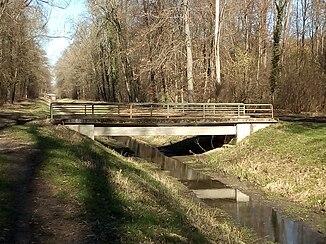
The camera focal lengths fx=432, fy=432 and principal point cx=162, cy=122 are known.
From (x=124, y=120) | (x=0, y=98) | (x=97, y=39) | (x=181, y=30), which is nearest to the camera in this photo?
(x=124, y=120)

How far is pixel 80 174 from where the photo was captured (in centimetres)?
1191

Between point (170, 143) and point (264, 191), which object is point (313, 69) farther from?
point (264, 191)

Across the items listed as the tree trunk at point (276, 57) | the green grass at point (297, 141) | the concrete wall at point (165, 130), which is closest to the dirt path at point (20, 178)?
the concrete wall at point (165, 130)

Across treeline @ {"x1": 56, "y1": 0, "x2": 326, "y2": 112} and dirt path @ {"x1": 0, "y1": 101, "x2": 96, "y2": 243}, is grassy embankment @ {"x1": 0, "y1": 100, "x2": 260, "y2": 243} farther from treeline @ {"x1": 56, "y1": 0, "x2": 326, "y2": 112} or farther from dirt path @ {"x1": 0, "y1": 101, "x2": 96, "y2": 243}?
treeline @ {"x1": 56, "y1": 0, "x2": 326, "y2": 112}

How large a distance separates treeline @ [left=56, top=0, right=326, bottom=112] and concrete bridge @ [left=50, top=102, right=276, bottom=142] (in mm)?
6426

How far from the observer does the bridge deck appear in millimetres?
24328

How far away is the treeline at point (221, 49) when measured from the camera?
110ft

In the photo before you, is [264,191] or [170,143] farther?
[170,143]

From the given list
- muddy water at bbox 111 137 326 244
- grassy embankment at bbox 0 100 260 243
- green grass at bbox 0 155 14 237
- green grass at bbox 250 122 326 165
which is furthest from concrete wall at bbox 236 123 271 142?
green grass at bbox 0 155 14 237

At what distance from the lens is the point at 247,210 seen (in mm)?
14836

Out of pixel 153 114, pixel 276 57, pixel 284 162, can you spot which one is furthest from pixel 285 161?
pixel 276 57

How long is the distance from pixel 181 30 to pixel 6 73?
20340 mm

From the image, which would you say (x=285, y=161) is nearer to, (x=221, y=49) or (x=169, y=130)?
(x=169, y=130)

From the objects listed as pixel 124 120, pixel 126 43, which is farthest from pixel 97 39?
pixel 124 120
